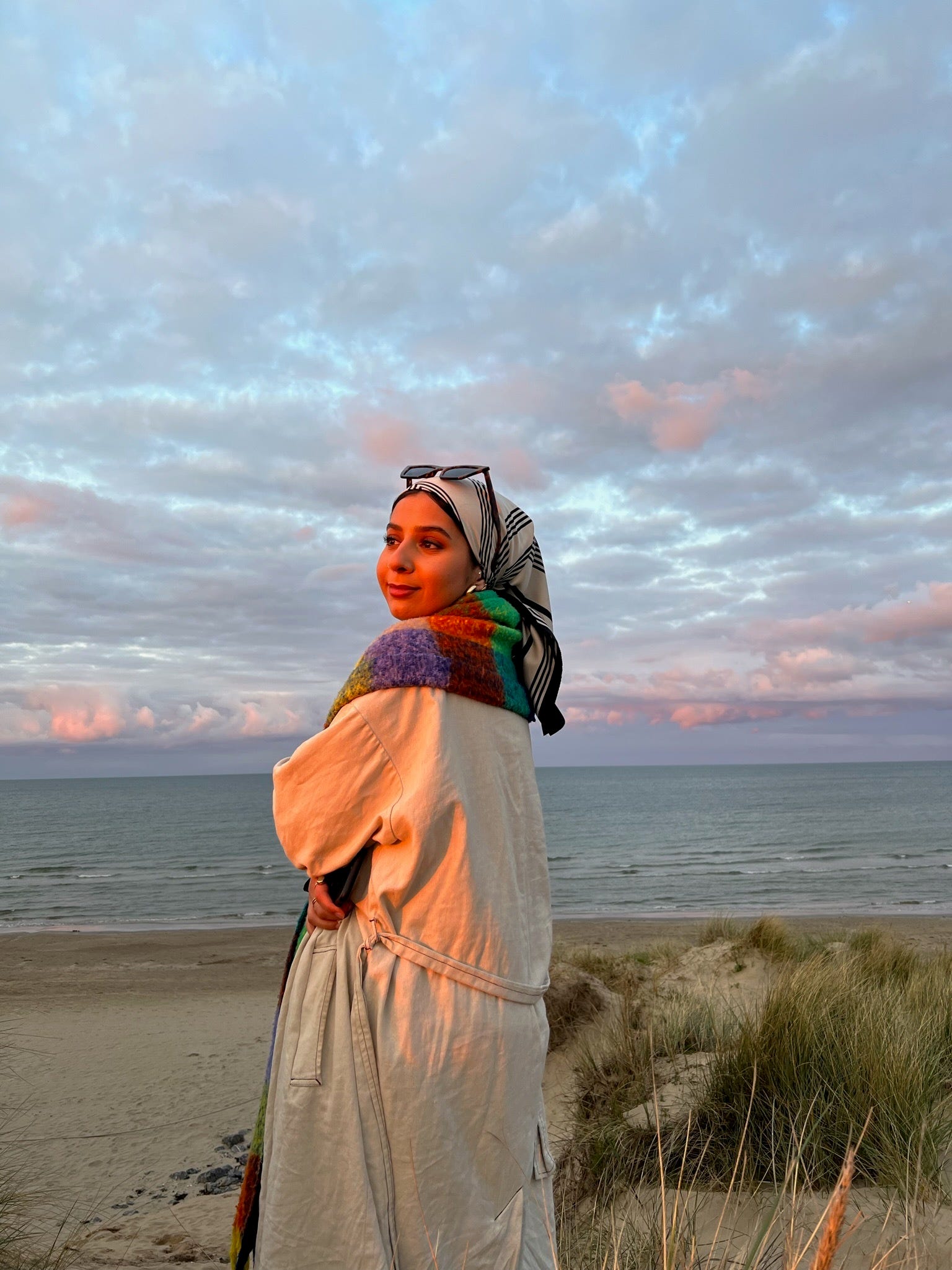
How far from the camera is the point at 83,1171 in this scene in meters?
4.65

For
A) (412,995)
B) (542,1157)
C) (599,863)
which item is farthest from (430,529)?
(599,863)

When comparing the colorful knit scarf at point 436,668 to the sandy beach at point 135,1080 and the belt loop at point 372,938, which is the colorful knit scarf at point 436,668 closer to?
the belt loop at point 372,938

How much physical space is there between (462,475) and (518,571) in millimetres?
258

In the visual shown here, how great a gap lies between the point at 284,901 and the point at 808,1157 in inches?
784

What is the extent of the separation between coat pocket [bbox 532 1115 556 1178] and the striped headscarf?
2.65 feet

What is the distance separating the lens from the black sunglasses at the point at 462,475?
6.38ft

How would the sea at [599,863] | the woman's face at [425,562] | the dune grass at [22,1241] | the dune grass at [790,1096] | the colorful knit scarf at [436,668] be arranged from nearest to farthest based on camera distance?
the colorful knit scarf at [436,668] → the woman's face at [425,562] → the dune grass at [22,1241] → the dune grass at [790,1096] → the sea at [599,863]

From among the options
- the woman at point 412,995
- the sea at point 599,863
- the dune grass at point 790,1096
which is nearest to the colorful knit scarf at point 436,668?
the woman at point 412,995

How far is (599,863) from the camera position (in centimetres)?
3103

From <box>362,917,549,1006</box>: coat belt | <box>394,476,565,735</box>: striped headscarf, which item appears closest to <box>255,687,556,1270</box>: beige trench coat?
<box>362,917,549,1006</box>: coat belt

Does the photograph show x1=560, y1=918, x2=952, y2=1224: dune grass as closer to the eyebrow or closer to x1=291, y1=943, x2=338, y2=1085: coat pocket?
x1=291, y1=943, x2=338, y2=1085: coat pocket

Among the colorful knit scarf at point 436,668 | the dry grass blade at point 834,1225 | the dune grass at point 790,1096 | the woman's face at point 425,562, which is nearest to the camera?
the dry grass blade at point 834,1225

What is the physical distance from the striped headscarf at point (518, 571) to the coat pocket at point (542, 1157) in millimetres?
809

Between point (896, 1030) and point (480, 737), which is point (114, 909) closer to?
point (896, 1030)
